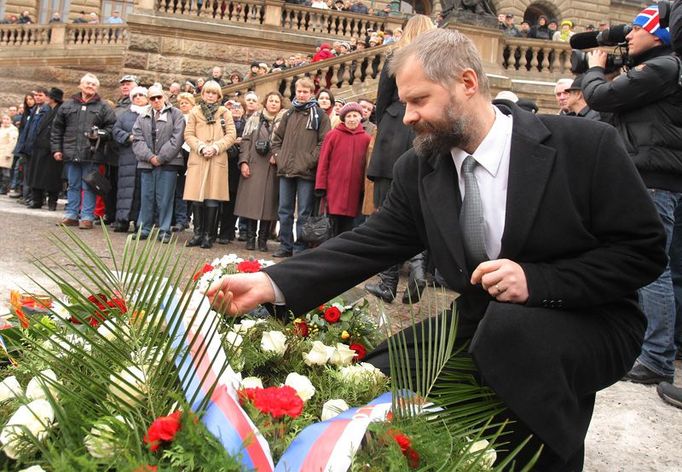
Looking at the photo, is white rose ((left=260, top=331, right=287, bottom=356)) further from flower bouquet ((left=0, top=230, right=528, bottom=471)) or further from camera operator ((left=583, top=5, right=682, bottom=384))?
camera operator ((left=583, top=5, right=682, bottom=384))

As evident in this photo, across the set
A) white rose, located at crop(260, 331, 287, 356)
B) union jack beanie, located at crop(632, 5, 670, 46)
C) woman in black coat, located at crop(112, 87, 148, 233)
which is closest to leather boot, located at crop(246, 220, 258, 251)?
woman in black coat, located at crop(112, 87, 148, 233)

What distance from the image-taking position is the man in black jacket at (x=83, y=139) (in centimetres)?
973

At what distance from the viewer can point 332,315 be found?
3.10 m

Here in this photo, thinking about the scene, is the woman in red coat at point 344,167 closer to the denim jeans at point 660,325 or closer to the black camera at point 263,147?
the black camera at point 263,147

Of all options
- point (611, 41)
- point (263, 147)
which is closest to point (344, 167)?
point (263, 147)

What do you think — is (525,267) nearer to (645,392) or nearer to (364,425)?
(364,425)

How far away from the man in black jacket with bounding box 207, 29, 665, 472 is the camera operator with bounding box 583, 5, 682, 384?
68.6 inches

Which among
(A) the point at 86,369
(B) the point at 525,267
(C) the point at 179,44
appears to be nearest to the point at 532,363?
(B) the point at 525,267

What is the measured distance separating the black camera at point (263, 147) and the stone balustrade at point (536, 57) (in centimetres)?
888

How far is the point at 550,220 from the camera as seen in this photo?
244 centimetres

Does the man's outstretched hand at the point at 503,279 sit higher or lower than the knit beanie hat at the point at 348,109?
lower

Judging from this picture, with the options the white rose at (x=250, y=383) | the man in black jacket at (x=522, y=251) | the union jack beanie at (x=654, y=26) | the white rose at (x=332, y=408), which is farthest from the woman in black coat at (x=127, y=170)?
the white rose at (x=332, y=408)

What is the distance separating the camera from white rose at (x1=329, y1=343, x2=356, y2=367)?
250 cm

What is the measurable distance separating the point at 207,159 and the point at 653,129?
5.63m
